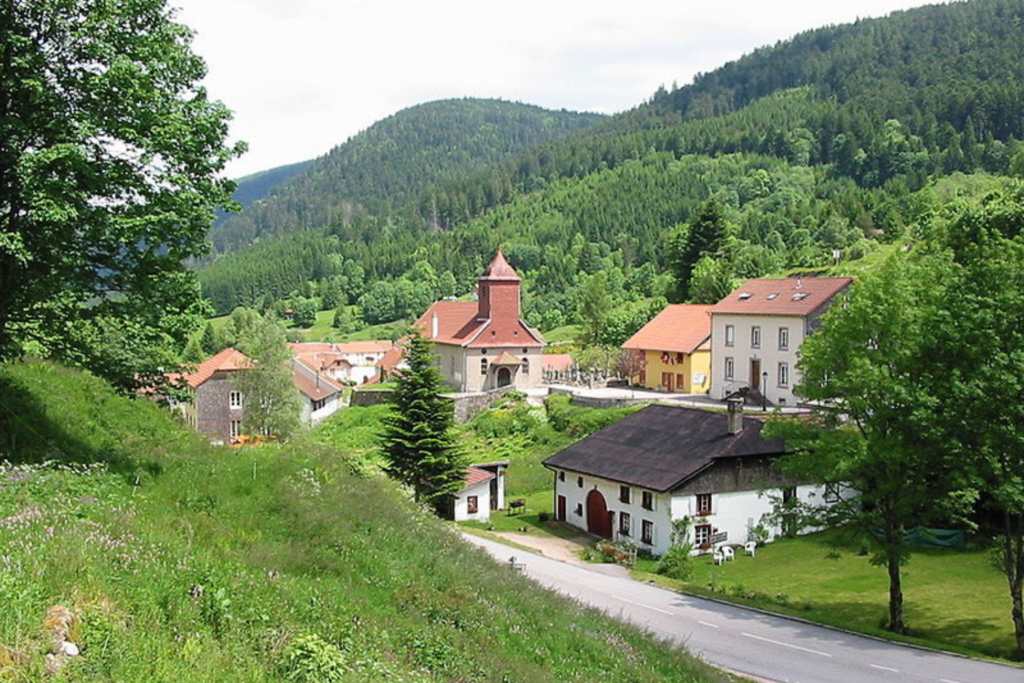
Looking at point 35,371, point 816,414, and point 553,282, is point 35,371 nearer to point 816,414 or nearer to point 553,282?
point 816,414

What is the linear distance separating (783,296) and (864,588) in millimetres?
25696

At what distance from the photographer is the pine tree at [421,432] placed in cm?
3859

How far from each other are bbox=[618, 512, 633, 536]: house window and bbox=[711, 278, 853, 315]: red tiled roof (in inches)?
709

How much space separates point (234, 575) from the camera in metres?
10.5

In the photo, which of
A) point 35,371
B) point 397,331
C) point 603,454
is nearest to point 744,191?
point 397,331

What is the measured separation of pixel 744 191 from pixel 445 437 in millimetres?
149563

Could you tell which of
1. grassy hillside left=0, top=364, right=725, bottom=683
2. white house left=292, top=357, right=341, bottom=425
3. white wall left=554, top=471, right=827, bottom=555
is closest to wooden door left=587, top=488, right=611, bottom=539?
white wall left=554, top=471, right=827, bottom=555

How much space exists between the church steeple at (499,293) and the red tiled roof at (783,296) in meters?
18.6

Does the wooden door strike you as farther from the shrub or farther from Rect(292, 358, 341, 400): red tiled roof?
Rect(292, 358, 341, 400): red tiled roof

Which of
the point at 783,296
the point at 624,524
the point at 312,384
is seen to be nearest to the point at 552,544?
the point at 624,524

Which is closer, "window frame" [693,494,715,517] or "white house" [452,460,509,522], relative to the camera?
"window frame" [693,494,715,517]

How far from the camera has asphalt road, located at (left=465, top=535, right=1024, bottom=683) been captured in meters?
21.2

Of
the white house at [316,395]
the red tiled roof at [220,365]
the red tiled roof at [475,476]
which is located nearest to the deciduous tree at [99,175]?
the red tiled roof at [475,476]

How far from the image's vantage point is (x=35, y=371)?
1827 cm
